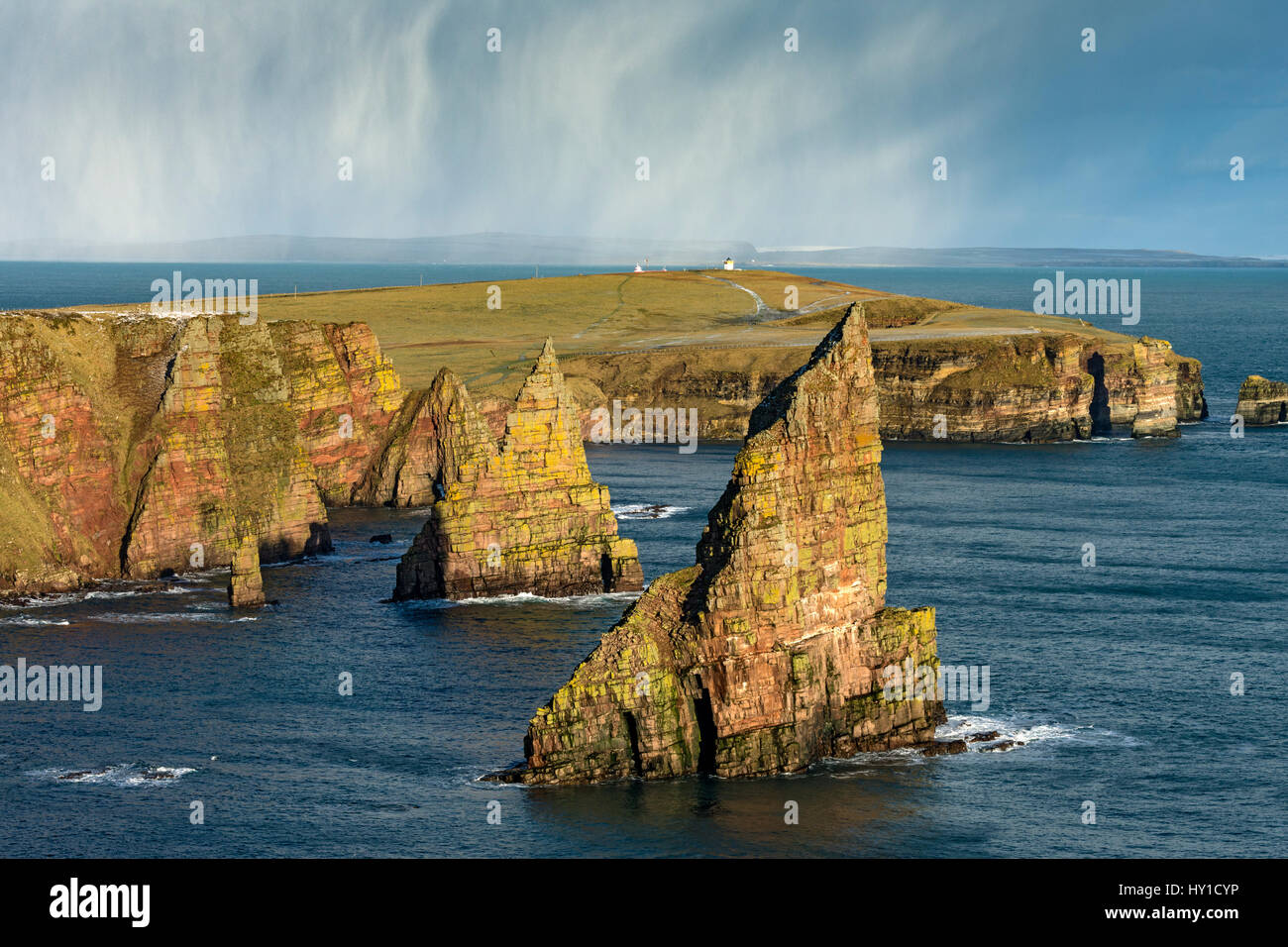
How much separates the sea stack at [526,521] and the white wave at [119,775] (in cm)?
3334

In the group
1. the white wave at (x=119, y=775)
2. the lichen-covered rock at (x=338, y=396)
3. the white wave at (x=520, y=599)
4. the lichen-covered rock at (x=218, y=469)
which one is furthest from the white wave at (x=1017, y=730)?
the lichen-covered rock at (x=338, y=396)

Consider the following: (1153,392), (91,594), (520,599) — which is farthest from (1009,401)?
(91,594)

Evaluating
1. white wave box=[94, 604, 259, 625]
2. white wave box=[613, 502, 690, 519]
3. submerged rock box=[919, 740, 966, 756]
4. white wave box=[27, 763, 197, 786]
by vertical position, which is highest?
white wave box=[613, 502, 690, 519]

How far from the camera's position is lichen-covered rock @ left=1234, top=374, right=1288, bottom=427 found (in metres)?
194

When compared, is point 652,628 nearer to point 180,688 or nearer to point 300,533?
point 180,688

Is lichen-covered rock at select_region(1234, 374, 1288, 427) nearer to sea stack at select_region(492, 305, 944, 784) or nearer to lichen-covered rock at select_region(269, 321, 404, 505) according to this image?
lichen-covered rock at select_region(269, 321, 404, 505)

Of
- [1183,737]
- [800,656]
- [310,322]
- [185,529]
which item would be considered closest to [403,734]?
[800,656]

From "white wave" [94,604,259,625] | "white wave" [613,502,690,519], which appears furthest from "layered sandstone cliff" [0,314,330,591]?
"white wave" [613,502,690,519]

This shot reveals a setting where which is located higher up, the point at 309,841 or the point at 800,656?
the point at 800,656

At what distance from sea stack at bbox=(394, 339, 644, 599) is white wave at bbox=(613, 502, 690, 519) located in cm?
2832

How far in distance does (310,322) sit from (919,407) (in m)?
85.3

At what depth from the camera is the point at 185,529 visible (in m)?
111

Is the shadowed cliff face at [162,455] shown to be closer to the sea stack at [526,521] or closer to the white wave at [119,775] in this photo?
the sea stack at [526,521]

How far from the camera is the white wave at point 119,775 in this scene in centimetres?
6594
